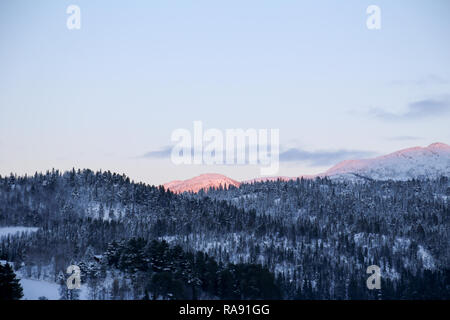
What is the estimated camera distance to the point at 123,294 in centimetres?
19488
